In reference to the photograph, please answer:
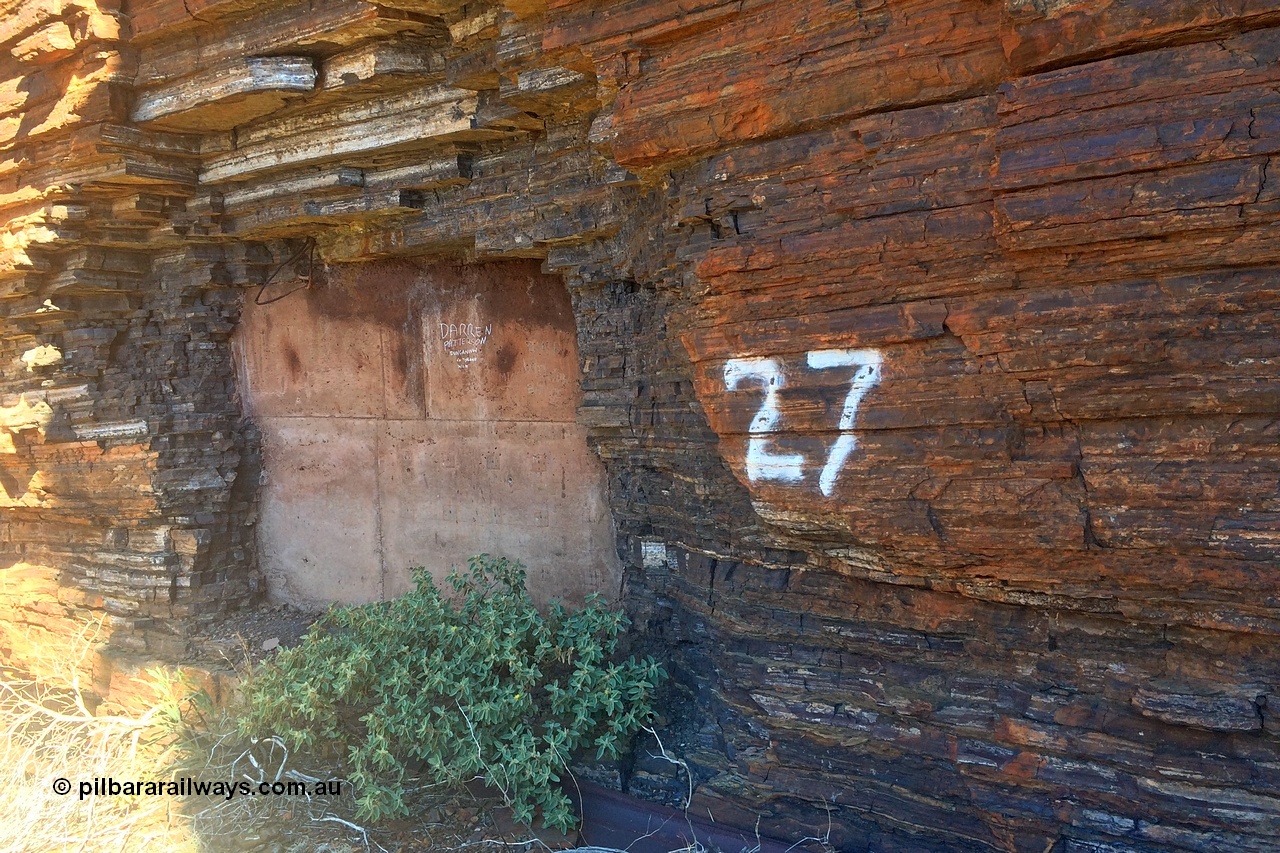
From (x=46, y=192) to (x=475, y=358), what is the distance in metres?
3.21

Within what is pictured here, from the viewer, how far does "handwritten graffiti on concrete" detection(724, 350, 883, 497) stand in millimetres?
3254

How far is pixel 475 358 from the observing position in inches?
226

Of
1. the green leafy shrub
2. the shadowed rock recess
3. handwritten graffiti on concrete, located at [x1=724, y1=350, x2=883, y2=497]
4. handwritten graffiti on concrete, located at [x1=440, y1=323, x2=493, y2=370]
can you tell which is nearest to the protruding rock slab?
the shadowed rock recess

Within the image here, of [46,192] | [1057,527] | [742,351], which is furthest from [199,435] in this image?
[1057,527]

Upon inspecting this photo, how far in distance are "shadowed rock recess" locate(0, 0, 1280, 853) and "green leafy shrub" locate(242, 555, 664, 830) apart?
1.44 feet

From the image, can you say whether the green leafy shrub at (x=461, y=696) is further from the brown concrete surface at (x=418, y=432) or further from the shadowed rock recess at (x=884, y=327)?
the brown concrete surface at (x=418, y=432)

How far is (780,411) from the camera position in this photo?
11.3ft

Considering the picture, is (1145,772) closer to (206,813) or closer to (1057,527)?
(1057,527)
